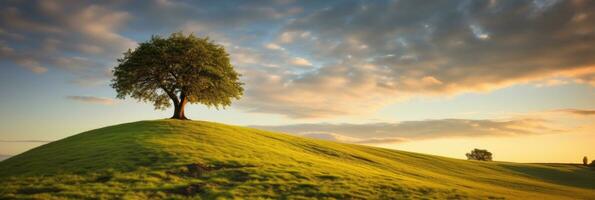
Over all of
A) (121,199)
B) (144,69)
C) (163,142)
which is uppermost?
(144,69)

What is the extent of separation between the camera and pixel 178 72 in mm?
64562

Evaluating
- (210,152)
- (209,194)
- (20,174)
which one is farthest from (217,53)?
(209,194)

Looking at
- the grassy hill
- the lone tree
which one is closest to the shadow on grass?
the grassy hill

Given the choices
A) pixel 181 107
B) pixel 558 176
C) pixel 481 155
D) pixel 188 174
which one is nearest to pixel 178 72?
pixel 181 107

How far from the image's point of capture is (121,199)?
89.3ft

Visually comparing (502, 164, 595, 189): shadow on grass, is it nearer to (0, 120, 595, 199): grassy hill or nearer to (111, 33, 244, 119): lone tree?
(0, 120, 595, 199): grassy hill

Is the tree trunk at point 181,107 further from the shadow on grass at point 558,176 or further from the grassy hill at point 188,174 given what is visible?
the shadow on grass at point 558,176

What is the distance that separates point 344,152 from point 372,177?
770 inches

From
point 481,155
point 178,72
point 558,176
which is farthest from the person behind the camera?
point 481,155

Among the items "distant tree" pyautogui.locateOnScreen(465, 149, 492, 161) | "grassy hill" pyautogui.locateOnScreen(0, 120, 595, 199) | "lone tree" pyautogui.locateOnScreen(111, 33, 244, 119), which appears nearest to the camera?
"grassy hill" pyautogui.locateOnScreen(0, 120, 595, 199)

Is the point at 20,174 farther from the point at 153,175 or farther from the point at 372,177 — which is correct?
the point at 372,177

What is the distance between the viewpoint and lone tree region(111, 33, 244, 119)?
6391 centimetres

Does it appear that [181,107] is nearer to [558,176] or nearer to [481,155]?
[558,176]

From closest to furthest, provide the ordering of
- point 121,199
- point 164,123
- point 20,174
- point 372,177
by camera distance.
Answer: point 121,199 → point 20,174 → point 372,177 → point 164,123
